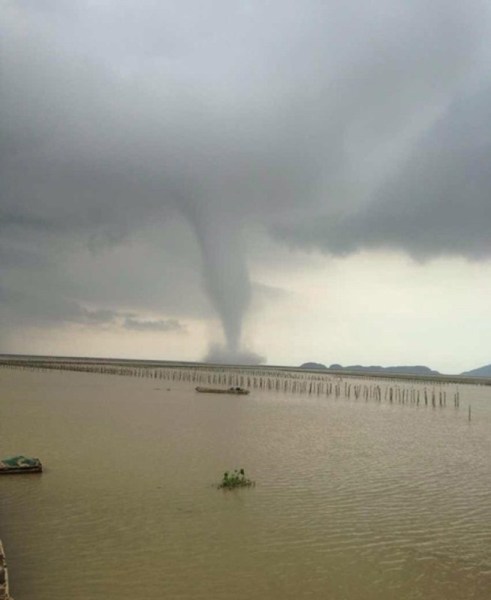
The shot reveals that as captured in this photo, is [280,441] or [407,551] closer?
[407,551]

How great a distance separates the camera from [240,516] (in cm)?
1081

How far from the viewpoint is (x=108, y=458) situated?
1555 centimetres

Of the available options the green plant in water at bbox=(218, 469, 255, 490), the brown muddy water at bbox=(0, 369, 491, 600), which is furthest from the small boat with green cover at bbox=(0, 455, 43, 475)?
the green plant in water at bbox=(218, 469, 255, 490)

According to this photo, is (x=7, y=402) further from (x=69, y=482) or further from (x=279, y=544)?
(x=279, y=544)

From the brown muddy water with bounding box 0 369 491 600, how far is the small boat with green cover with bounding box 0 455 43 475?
0.47m

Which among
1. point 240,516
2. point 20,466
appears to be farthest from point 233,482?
point 20,466

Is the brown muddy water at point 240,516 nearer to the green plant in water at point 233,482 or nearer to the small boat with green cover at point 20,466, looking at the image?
the green plant in water at point 233,482

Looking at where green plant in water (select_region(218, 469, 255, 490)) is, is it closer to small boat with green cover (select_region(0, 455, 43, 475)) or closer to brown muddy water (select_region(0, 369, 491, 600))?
A: brown muddy water (select_region(0, 369, 491, 600))

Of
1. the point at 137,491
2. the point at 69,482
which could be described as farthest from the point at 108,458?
the point at 137,491

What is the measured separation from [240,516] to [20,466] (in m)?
6.17

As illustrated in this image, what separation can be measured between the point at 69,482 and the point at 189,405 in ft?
68.3

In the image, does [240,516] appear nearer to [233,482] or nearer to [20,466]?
[233,482]

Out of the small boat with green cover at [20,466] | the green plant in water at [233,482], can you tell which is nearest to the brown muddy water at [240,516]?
the green plant in water at [233,482]

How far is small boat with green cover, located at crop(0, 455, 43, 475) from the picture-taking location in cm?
1346
